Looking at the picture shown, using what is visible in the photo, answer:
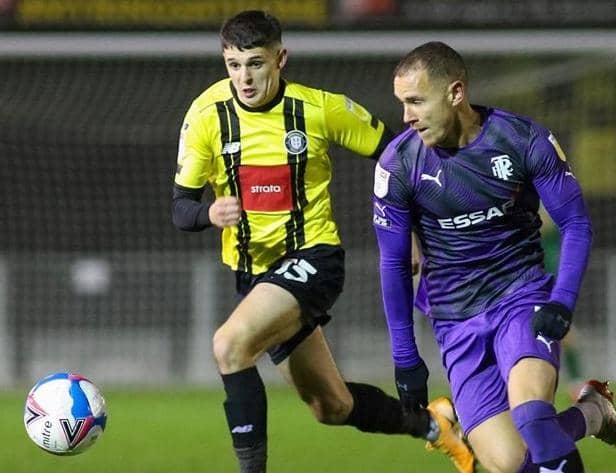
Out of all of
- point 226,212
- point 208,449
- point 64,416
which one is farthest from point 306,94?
point 208,449

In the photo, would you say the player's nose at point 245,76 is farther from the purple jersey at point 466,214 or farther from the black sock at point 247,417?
the black sock at point 247,417

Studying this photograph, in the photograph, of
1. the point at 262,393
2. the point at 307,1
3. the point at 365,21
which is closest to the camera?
the point at 262,393

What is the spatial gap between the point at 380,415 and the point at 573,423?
4.93ft

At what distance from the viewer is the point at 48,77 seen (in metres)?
14.5

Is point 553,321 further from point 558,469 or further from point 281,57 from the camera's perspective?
point 281,57

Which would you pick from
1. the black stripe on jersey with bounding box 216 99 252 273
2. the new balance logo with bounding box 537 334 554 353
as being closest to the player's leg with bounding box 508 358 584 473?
the new balance logo with bounding box 537 334 554 353

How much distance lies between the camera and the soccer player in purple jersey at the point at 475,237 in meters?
5.00

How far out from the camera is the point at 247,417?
5766mm

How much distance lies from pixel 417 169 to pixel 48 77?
32.5ft

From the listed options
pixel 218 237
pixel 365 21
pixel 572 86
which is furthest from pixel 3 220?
pixel 365 21

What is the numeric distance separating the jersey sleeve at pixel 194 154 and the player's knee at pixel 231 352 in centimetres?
77

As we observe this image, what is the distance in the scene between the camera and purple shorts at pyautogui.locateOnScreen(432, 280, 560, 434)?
5039 millimetres

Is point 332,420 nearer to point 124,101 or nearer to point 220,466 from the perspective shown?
point 220,466

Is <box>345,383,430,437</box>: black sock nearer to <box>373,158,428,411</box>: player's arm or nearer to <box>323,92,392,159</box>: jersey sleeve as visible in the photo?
<box>323,92,392,159</box>: jersey sleeve
